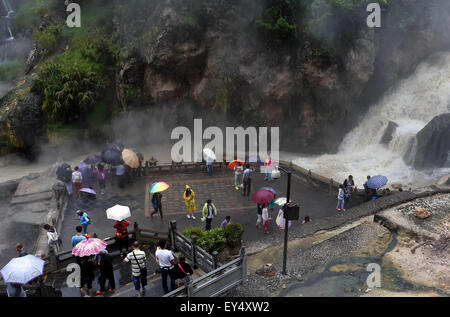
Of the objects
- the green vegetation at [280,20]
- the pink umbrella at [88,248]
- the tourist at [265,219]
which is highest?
the green vegetation at [280,20]

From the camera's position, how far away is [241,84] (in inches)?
1156

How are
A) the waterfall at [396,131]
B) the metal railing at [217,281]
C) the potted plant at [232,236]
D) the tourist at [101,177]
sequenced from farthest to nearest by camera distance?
the waterfall at [396,131] < the tourist at [101,177] < the potted plant at [232,236] < the metal railing at [217,281]

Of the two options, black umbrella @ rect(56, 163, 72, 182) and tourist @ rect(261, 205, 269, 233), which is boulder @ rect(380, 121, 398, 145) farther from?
black umbrella @ rect(56, 163, 72, 182)

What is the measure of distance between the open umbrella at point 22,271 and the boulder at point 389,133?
2478 cm

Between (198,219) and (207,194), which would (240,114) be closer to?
(207,194)

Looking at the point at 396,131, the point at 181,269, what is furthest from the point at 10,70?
the point at 181,269

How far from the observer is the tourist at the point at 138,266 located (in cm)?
970

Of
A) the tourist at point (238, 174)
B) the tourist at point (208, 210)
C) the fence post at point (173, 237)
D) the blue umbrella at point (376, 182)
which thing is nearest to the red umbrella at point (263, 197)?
the tourist at point (208, 210)

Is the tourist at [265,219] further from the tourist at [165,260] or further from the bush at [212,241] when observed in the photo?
the tourist at [165,260]

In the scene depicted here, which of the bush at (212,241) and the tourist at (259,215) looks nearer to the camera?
the bush at (212,241)

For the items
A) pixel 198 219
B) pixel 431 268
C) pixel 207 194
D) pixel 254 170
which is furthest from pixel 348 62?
pixel 431 268

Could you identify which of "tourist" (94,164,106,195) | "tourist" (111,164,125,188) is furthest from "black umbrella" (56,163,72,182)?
"tourist" (111,164,125,188)

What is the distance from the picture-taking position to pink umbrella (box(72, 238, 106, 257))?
9.96 metres

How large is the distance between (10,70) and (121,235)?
1091 inches
